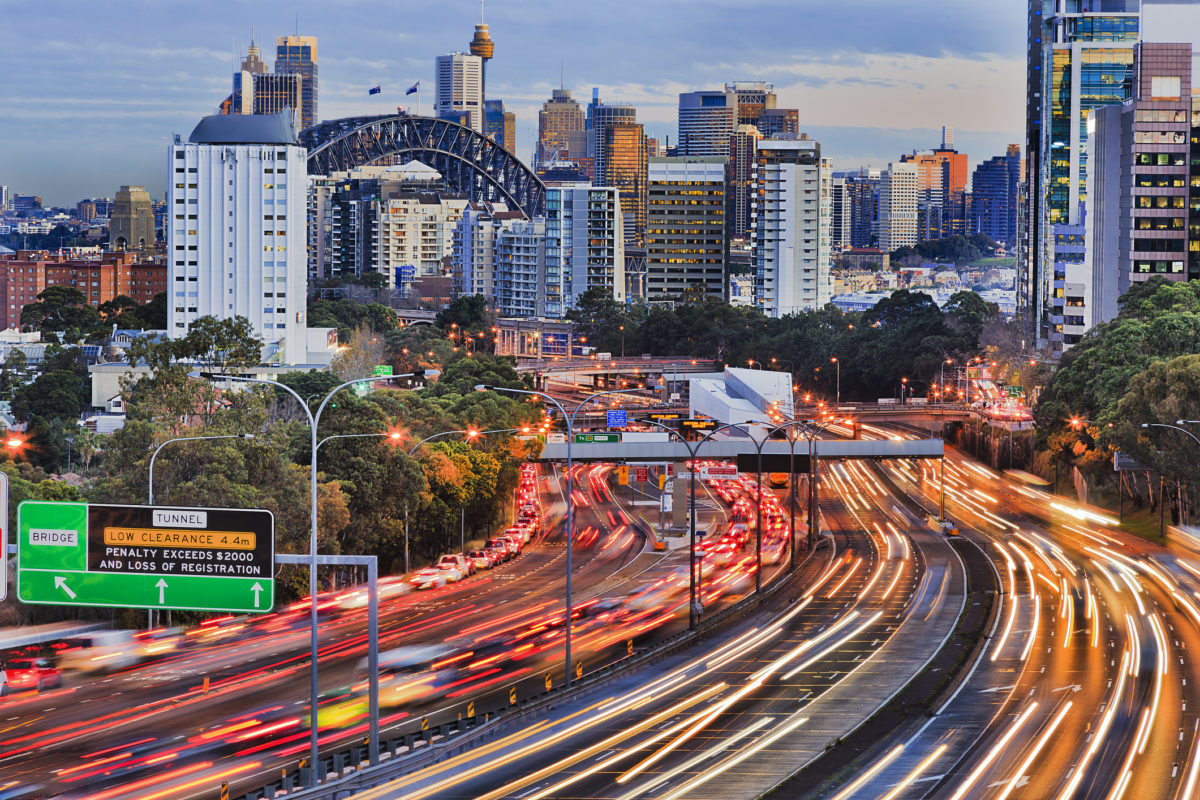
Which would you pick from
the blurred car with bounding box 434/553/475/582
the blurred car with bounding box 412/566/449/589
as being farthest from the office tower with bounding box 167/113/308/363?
the blurred car with bounding box 412/566/449/589

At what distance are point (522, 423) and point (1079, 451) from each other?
4430cm

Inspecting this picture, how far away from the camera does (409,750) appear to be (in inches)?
1949

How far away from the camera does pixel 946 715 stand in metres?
57.6

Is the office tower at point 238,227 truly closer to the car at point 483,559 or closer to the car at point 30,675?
the car at point 483,559

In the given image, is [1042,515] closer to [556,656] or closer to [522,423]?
[522,423]

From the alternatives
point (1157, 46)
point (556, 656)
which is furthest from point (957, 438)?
point (556, 656)

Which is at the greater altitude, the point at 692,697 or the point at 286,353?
the point at 286,353

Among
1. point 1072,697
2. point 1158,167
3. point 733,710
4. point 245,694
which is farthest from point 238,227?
point 1072,697

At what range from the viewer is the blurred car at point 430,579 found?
304ft

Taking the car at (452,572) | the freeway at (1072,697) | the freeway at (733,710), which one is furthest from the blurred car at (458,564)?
the freeway at (1072,697)

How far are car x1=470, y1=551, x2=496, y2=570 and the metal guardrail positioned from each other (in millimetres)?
36003

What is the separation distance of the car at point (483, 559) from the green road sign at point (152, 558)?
180 ft

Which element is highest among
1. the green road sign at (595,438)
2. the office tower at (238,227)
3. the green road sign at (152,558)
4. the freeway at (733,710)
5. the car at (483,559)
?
the office tower at (238,227)

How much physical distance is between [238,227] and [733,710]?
137727mm
